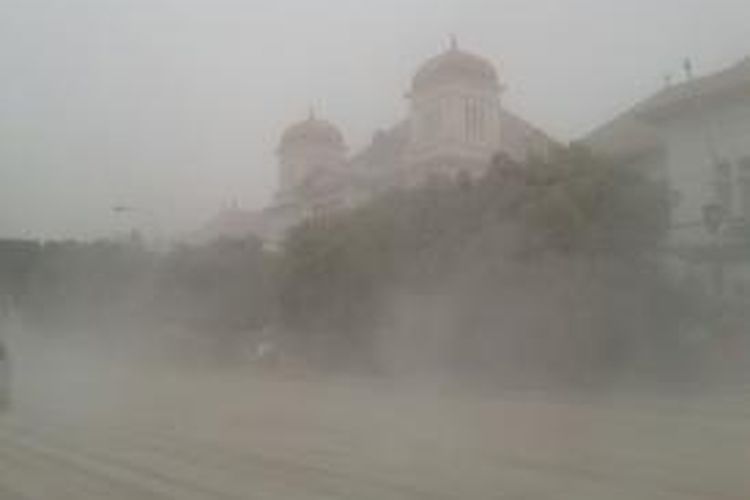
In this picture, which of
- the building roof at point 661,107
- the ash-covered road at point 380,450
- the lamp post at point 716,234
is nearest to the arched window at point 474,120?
the building roof at point 661,107

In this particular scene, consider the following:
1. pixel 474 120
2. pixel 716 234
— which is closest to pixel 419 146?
pixel 474 120

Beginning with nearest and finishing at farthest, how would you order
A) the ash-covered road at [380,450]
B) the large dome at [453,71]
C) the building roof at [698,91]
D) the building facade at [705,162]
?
the ash-covered road at [380,450] < the building facade at [705,162] < the building roof at [698,91] < the large dome at [453,71]

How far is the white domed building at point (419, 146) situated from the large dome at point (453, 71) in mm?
48

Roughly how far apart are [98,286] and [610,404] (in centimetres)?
5232

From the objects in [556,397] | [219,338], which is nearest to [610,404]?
[556,397]

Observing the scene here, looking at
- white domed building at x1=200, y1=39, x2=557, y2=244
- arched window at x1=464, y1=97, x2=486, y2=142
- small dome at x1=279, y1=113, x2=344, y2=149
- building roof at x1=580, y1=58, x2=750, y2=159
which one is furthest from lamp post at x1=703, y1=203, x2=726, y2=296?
small dome at x1=279, y1=113, x2=344, y2=149

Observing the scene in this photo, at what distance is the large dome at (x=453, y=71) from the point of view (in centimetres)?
7062

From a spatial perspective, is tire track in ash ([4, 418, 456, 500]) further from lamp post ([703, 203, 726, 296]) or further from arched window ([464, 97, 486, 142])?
arched window ([464, 97, 486, 142])

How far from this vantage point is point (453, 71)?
2783 inches

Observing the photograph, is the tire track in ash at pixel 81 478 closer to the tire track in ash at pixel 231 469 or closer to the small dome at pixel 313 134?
the tire track in ash at pixel 231 469

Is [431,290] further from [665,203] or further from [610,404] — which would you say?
[610,404]

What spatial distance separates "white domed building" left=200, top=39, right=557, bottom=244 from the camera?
70.8 meters

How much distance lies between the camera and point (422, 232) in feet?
153

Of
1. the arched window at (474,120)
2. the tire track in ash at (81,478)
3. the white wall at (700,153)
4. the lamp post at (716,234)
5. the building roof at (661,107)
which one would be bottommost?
the tire track in ash at (81,478)
